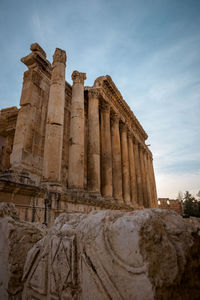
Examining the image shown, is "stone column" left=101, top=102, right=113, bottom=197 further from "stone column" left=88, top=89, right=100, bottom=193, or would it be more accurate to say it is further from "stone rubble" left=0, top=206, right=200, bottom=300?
"stone rubble" left=0, top=206, right=200, bottom=300

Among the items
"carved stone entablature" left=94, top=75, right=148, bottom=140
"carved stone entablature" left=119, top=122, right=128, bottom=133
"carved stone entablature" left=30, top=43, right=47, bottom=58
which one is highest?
"carved stone entablature" left=94, top=75, right=148, bottom=140

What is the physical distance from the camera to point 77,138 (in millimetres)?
11023

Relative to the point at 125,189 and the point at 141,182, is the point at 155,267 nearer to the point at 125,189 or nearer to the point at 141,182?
the point at 125,189

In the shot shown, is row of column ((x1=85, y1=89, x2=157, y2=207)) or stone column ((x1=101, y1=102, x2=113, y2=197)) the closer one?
row of column ((x1=85, y1=89, x2=157, y2=207))

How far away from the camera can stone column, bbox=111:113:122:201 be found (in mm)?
14586

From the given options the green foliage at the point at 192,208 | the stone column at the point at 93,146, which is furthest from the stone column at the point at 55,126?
Result: the green foliage at the point at 192,208

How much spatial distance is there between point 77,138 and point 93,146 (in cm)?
174

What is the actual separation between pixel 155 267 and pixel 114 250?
335 mm

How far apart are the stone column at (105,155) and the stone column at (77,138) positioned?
10.7ft

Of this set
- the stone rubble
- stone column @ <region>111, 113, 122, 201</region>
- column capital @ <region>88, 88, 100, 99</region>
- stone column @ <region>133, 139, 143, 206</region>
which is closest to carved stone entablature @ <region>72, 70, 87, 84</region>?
column capital @ <region>88, 88, 100, 99</region>

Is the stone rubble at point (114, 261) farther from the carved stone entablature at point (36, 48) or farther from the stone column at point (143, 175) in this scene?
the stone column at point (143, 175)

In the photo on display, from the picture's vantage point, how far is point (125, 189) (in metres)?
16.1

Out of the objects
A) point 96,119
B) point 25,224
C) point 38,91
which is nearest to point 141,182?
point 96,119

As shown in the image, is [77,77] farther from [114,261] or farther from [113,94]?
[114,261]
